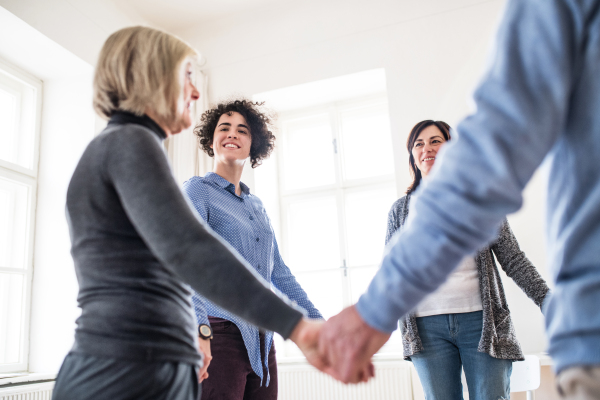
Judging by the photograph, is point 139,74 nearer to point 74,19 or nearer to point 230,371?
point 230,371

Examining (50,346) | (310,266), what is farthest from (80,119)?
(310,266)

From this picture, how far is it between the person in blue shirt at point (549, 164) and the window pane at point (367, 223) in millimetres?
3465

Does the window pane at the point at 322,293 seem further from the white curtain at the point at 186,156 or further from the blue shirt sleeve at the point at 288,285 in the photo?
the blue shirt sleeve at the point at 288,285

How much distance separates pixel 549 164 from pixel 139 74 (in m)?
0.69

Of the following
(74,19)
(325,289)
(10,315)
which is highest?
(74,19)

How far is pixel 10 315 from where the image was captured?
329 centimetres

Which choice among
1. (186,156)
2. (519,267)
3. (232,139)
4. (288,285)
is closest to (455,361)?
(519,267)

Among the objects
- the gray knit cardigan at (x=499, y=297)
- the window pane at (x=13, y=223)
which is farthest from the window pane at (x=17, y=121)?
the gray knit cardigan at (x=499, y=297)

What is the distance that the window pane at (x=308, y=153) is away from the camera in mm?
4367

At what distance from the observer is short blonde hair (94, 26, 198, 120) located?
0.89 m

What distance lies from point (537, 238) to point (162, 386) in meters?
3.03

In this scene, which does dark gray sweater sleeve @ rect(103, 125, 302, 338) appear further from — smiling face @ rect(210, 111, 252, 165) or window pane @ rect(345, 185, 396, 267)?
window pane @ rect(345, 185, 396, 267)

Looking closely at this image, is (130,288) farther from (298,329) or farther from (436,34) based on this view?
(436,34)

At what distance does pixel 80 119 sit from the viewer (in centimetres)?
354
